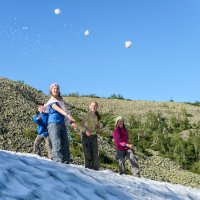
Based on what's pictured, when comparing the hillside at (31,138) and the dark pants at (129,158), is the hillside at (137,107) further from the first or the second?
the dark pants at (129,158)

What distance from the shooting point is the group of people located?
476 inches

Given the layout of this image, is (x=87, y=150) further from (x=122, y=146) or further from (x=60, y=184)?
(x=60, y=184)

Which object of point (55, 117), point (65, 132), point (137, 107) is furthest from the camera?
point (137, 107)

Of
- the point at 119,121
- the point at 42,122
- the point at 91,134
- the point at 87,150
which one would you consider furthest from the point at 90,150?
the point at 42,122

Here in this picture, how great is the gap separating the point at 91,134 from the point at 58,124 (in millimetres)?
1679

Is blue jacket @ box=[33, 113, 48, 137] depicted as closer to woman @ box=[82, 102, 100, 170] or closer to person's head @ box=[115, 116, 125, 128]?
woman @ box=[82, 102, 100, 170]

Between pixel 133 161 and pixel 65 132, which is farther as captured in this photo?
pixel 133 161

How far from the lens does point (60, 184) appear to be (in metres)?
8.79

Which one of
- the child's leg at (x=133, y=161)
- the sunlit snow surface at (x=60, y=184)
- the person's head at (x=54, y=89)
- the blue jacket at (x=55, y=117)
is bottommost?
the sunlit snow surface at (x=60, y=184)

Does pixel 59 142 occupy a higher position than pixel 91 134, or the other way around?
pixel 91 134

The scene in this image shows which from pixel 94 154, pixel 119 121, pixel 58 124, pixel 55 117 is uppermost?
pixel 119 121

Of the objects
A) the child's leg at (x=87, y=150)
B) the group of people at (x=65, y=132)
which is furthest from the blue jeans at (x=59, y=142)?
the child's leg at (x=87, y=150)

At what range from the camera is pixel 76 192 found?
865 cm

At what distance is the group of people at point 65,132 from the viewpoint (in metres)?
12.1
